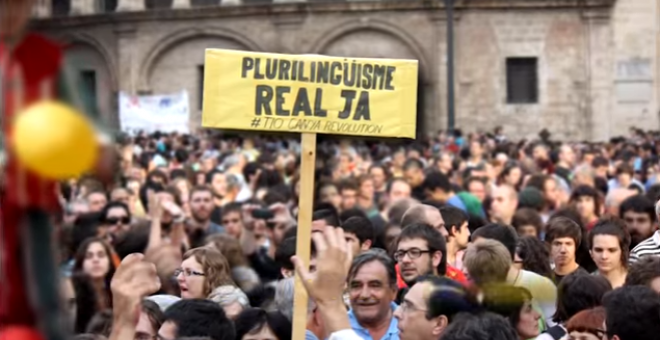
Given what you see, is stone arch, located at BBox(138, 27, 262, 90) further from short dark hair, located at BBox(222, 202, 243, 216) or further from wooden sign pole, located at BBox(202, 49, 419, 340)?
wooden sign pole, located at BBox(202, 49, 419, 340)

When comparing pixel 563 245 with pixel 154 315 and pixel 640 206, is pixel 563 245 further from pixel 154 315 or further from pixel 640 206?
pixel 154 315

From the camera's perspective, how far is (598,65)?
40.1 meters

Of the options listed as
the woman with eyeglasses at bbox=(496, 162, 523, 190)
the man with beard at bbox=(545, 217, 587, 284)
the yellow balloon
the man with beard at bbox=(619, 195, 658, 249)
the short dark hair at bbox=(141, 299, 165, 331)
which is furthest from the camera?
the woman with eyeglasses at bbox=(496, 162, 523, 190)

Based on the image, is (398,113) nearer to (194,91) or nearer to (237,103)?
(237,103)

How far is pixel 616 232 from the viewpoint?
7.34 meters

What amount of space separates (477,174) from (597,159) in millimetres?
3640

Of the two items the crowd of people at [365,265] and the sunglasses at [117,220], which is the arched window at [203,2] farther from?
the sunglasses at [117,220]

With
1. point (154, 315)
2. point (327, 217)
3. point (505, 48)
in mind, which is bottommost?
point (154, 315)

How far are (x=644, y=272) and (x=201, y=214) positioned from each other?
6158 millimetres

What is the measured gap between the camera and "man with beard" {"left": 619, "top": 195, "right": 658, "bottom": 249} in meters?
9.34

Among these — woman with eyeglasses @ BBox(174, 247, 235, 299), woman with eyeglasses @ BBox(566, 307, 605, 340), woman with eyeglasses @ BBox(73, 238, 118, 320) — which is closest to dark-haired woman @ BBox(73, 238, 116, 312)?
woman with eyeglasses @ BBox(73, 238, 118, 320)

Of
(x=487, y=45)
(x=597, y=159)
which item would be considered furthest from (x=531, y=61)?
(x=597, y=159)

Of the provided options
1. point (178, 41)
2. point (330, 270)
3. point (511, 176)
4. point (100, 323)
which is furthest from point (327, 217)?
point (178, 41)

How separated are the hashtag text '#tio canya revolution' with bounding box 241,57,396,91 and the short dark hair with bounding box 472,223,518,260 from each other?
1.54m
